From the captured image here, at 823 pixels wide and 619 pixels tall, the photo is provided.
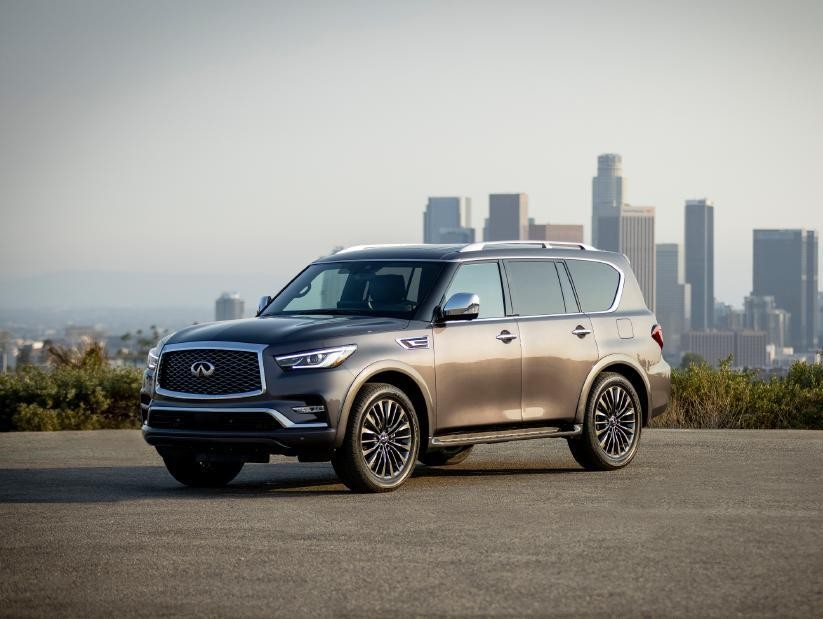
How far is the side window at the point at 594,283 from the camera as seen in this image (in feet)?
47.0

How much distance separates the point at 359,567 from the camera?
8.57m

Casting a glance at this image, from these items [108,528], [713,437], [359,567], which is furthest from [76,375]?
[359,567]

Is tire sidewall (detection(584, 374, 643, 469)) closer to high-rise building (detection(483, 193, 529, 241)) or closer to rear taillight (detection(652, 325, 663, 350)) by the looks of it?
rear taillight (detection(652, 325, 663, 350))

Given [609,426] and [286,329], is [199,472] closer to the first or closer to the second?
[286,329]

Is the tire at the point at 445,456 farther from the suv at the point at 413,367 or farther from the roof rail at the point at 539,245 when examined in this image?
the roof rail at the point at 539,245

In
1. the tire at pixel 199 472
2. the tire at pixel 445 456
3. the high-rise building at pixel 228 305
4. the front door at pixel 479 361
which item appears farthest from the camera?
the high-rise building at pixel 228 305

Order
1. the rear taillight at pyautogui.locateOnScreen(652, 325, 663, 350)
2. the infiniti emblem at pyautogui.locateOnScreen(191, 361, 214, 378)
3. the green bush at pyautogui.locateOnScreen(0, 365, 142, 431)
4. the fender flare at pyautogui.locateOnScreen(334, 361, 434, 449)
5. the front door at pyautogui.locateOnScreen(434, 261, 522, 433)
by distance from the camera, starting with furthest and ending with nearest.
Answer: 1. the green bush at pyautogui.locateOnScreen(0, 365, 142, 431)
2. the rear taillight at pyautogui.locateOnScreen(652, 325, 663, 350)
3. the front door at pyautogui.locateOnScreen(434, 261, 522, 433)
4. the infiniti emblem at pyautogui.locateOnScreen(191, 361, 214, 378)
5. the fender flare at pyautogui.locateOnScreen(334, 361, 434, 449)

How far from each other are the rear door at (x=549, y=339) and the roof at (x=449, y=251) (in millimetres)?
108

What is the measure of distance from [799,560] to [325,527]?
3120mm

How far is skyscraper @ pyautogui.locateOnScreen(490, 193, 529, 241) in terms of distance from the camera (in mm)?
191000

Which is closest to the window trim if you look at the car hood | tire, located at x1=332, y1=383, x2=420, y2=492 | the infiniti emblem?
the car hood

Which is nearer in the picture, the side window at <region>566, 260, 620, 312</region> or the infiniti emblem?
the infiniti emblem

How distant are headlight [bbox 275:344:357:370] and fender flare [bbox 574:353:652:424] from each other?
2887mm

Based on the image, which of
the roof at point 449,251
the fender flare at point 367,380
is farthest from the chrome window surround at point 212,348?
the roof at point 449,251
